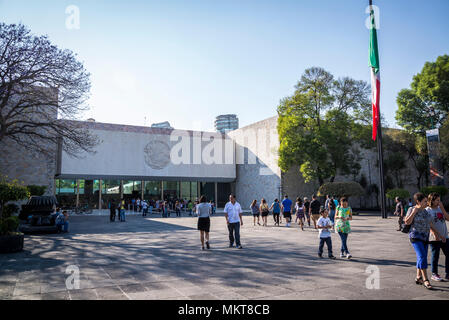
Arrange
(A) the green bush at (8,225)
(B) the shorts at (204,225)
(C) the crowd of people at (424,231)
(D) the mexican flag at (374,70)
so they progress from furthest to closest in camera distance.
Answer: (D) the mexican flag at (374,70) → (B) the shorts at (204,225) → (A) the green bush at (8,225) → (C) the crowd of people at (424,231)

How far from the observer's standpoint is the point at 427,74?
30.0 m

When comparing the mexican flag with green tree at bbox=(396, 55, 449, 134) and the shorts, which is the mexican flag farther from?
green tree at bbox=(396, 55, 449, 134)

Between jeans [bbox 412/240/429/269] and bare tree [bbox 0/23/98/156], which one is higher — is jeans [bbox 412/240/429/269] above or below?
below

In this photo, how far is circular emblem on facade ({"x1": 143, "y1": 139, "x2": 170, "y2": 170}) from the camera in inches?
1444

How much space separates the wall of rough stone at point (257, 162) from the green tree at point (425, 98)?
1343 centimetres

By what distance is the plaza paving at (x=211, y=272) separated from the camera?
5.04 m

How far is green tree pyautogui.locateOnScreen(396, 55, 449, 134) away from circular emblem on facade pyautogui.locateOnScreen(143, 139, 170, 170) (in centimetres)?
2636

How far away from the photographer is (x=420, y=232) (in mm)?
5414

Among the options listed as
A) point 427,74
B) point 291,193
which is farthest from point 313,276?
point 427,74

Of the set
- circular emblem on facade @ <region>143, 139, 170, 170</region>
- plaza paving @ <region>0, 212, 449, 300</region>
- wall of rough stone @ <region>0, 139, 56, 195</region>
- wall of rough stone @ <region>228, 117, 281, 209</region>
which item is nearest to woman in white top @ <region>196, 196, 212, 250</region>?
plaza paving @ <region>0, 212, 449, 300</region>

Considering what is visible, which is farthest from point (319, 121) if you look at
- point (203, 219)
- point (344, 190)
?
point (203, 219)

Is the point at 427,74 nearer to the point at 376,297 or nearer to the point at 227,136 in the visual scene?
the point at 227,136

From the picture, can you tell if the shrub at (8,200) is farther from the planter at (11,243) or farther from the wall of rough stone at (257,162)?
the wall of rough stone at (257,162)

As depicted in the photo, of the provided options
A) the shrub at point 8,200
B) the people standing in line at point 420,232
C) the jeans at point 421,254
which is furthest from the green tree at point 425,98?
the shrub at point 8,200
